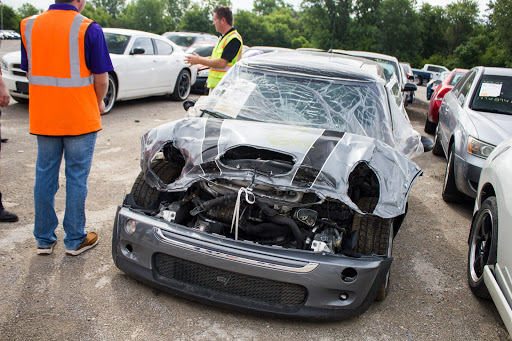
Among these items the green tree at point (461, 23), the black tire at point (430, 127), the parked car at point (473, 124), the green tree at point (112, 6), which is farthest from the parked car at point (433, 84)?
the green tree at point (112, 6)

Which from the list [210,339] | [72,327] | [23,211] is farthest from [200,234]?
[23,211]

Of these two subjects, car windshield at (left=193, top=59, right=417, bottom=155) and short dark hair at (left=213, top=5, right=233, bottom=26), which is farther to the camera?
short dark hair at (left=213, top=5, right=233, bottom=26)

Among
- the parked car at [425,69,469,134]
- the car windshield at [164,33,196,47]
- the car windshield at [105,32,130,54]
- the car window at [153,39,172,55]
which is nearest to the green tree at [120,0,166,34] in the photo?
the car windshield at [164,33,196,47]

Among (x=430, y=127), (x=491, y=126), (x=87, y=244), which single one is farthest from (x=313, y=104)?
(x=430, y=127)

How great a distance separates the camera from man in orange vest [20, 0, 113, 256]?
2963 millimetres

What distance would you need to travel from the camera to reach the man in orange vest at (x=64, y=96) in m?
2.96

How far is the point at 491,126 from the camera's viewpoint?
191 inches

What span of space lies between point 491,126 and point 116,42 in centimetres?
699

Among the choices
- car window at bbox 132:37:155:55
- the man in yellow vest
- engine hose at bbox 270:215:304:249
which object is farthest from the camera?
car window at bbox 132:37:155:55

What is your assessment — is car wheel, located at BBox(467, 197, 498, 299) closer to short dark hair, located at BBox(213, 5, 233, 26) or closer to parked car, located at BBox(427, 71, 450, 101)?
short dark hair, located at BBox(213, 5, 233, 26)

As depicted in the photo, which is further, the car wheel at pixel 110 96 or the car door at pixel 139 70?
the car door at pixel 139 70

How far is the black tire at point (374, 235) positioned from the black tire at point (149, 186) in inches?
56.0

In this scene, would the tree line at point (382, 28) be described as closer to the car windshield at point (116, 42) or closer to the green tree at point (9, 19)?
the green tree at point (9, 19)

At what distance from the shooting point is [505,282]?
100.0 inches
